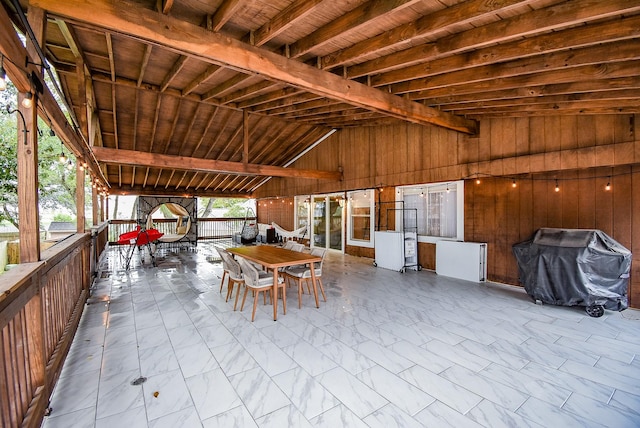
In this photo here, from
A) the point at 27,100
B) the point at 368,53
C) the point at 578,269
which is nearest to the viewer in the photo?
the point at 27,100

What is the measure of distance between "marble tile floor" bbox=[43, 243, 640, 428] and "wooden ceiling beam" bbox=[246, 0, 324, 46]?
316cm

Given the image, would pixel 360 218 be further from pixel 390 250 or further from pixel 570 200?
pixel 570 200

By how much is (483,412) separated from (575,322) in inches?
104

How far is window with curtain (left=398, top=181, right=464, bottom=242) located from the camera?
20.3 feet

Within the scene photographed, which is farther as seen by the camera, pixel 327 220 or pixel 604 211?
pixel 327 220

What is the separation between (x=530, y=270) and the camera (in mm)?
4383

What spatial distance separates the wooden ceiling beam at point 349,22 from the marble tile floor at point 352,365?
3086mm

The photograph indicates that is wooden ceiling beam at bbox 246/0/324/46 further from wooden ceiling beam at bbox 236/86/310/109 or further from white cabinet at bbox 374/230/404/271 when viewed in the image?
white cabinet at bbox 374/230/404/271

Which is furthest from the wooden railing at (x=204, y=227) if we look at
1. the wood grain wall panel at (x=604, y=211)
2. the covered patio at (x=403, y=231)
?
the wood grain wall panel at (x=604, y=211)

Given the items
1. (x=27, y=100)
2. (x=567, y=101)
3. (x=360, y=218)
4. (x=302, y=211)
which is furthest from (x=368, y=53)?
(x=302, y=211)

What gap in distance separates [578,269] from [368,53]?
3.94 m

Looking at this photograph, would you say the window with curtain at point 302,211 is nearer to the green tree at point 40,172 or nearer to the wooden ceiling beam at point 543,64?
the green tree at point 40,172

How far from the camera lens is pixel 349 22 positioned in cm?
273

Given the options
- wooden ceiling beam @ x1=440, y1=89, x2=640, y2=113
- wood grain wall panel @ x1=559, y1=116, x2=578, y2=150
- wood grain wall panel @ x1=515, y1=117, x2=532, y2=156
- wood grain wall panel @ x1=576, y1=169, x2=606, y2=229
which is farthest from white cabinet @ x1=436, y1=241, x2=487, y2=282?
wooden ceiling beam @ x1=440, y1=89, x2=640, y2=113
